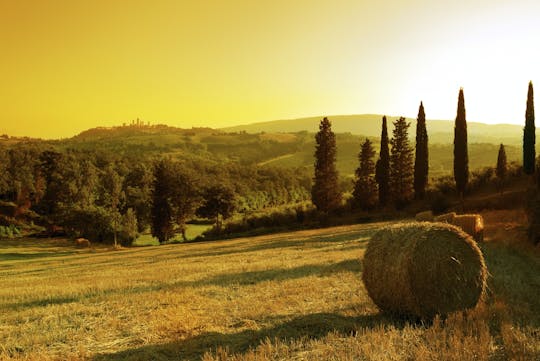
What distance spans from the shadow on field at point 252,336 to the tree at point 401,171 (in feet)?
171

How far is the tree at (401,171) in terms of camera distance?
60.5 m

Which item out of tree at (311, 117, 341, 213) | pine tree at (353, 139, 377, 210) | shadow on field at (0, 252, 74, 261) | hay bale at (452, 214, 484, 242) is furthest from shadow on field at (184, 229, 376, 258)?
shadow on field at (0, 252, 74, 261)

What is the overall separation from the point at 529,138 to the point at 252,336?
5721cm

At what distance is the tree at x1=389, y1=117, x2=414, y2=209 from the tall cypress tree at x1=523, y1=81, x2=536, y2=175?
1399cm

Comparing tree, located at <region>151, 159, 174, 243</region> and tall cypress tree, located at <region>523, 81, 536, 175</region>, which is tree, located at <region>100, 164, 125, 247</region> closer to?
tree, located at <region>151, 159, 174, 243</region>

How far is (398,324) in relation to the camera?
10203 millimetres

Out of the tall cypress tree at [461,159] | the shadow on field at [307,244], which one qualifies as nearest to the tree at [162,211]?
the shadow on field at [307,244]

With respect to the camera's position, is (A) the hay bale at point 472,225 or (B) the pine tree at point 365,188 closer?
(A) the hay bale at point 472,225

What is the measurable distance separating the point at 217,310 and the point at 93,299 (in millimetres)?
5197

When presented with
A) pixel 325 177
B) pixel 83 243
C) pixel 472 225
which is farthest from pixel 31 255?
pixel 472 225

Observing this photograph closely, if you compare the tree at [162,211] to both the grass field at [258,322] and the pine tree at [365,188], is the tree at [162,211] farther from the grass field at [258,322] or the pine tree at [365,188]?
the grass field at [258,322]

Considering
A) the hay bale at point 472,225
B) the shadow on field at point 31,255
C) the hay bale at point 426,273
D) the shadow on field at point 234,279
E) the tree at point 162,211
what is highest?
the hay bale at point 426,273

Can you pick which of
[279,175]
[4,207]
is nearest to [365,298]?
[4,207]

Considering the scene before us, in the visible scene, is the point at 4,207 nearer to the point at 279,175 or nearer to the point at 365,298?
the point at 279,175
